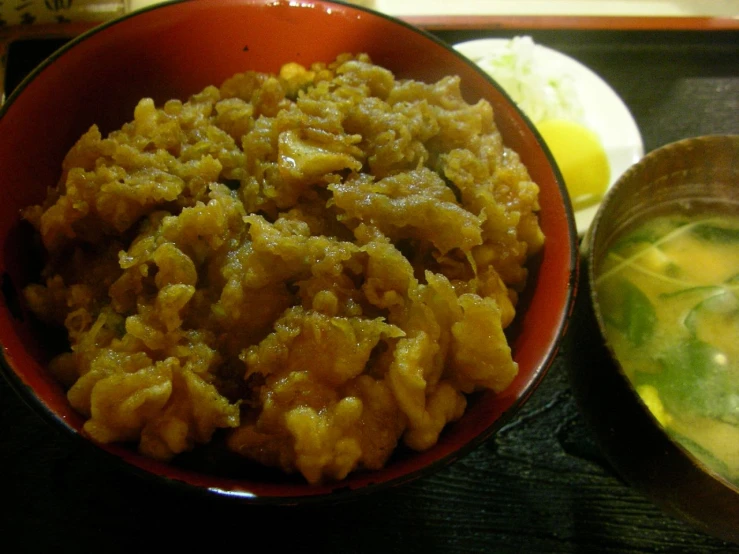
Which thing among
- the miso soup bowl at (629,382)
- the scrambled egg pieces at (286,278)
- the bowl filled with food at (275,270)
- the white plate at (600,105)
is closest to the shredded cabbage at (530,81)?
the white plate at (600,105)

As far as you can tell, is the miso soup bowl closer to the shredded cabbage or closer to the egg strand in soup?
the egg strand in soup

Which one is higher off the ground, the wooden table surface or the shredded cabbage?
the shredded cabbage

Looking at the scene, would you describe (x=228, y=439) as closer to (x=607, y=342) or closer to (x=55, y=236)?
(x=55, y=236)

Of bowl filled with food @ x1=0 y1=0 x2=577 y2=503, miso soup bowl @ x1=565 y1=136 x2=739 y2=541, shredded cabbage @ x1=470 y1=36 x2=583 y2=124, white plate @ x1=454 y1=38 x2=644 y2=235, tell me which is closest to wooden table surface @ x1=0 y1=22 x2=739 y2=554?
miso soup bowl @ x1=565 y1=136 x2=739 y2=541

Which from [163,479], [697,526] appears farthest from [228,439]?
[697,526]

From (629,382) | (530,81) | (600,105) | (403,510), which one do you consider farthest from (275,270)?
(600,105)

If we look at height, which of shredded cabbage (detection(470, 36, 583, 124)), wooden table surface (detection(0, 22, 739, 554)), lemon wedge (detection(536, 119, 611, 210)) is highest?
shredded cabbage (detection(470, 36, 583, 124))

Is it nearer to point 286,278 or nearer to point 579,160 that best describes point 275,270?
point 286,278
